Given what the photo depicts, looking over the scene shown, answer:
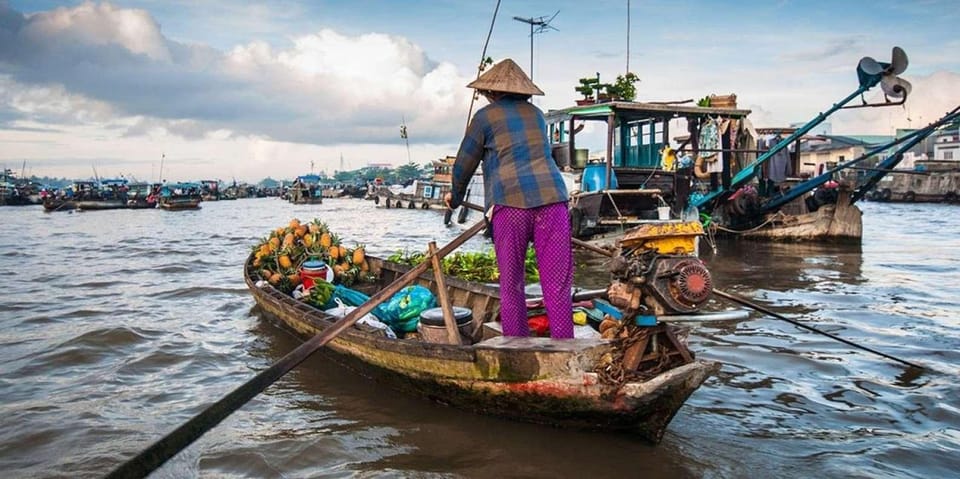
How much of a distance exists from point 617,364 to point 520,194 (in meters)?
1.11

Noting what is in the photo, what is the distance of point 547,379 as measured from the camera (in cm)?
334

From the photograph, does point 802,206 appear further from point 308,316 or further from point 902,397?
point 308,316

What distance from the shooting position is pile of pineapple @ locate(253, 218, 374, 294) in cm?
685

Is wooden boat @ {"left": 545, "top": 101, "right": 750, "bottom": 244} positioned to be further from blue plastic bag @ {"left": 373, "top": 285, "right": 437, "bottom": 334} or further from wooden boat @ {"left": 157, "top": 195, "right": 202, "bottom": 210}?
wooden boat @ {"left": 157, "top": 195, "right": 202, "bottom": 210}

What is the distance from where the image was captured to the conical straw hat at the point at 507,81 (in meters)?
3.70

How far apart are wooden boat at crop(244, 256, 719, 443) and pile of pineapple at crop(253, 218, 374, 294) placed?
271 centimetres

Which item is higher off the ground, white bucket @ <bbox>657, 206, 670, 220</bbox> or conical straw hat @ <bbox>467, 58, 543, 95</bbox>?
conical straw hat @ <bbox>467, 58, 543, 95</bbox>

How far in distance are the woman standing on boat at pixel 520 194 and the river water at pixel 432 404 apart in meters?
0.79

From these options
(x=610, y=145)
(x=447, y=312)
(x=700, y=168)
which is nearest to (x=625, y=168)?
(x=610, y=145)

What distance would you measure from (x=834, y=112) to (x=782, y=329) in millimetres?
6321

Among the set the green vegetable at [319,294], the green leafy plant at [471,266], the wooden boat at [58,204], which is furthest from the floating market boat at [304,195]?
the green vegetable at [319,294]

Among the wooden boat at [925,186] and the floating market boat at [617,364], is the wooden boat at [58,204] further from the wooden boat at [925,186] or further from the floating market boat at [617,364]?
the wooden boat at [925,186]

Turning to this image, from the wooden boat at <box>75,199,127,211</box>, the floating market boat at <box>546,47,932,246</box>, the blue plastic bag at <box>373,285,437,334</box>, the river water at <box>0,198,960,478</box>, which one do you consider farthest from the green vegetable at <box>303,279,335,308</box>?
the wooden boat at <box>75,199,127,211</box>

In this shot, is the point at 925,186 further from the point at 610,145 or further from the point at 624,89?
the point at 610,145
